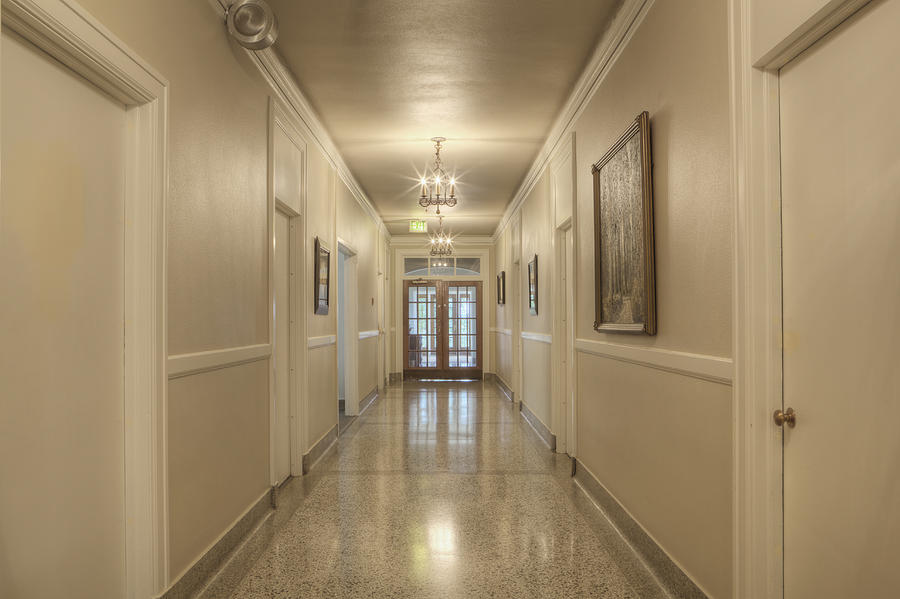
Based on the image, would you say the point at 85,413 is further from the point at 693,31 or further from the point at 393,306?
the point at 393,306

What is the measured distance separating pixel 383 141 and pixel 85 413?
4500 mm

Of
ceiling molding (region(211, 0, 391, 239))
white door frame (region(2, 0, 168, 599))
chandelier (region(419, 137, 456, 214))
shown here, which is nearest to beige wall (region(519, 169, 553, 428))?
chandelier (region(419, 137, 456, 214))

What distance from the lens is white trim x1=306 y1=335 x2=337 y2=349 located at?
17.6 ft

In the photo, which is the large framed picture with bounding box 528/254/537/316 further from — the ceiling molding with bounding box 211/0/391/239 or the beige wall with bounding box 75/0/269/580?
the beige wall with bounding box 75/0/269/580

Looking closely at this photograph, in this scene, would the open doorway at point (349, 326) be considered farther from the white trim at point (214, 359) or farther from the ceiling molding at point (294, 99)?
the white trim at point (214, 359)

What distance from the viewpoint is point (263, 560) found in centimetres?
333

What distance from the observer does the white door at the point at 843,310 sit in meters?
1.62

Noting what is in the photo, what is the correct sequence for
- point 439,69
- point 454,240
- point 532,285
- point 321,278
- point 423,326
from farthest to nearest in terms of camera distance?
point 423,326, point 454,240, point 532,285, point 321,278, point 439,69

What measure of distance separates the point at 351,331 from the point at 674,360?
5767mm

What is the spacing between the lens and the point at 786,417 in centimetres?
206

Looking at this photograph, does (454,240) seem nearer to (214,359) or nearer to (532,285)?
(532,285)

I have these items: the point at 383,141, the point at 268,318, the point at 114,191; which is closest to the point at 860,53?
the point at 114,191

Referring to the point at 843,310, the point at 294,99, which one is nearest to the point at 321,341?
the point at 294,99

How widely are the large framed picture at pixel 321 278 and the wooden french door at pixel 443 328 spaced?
707 centimetres
